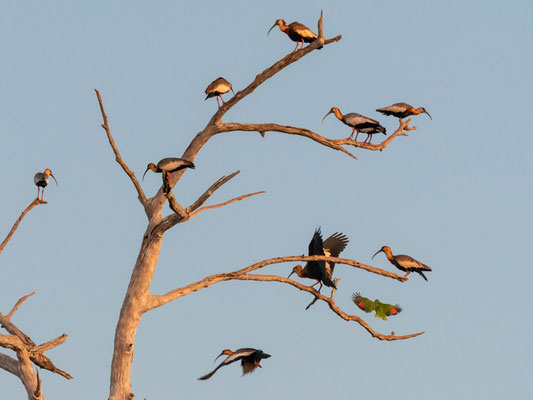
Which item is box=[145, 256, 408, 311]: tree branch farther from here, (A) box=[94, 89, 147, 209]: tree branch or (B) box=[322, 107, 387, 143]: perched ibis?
(B) box=[322, 107, 387, 143]: perched ibis

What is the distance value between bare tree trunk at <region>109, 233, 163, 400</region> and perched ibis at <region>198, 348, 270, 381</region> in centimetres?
128

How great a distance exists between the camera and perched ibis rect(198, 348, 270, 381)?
17531mm

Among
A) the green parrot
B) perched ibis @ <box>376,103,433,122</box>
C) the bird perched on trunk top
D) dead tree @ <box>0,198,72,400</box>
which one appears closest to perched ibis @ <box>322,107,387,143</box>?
perched ibis @ <box>376,103,433,122</box>

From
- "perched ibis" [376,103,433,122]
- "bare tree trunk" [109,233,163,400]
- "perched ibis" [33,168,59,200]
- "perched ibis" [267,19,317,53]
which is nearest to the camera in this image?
"bare tree trunk" [109,233,163,400]

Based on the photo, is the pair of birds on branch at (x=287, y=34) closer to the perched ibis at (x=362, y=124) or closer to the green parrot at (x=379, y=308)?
the perched ibis at (x=362, y=124)

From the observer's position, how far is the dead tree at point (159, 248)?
16.4 meters

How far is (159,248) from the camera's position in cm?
1691

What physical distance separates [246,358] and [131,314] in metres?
2.39

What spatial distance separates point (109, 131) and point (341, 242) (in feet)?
23.5

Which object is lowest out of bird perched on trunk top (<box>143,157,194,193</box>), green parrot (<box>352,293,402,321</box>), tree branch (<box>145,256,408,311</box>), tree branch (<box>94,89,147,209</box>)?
tree branch (<box>145,256,408,311</box>)

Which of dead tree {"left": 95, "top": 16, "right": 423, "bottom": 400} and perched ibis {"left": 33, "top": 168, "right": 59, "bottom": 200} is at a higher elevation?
perched ibis {"left": 33, "top": 168, "right": 59, "bottom": 200}

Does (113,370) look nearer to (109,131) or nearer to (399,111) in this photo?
(109,131)

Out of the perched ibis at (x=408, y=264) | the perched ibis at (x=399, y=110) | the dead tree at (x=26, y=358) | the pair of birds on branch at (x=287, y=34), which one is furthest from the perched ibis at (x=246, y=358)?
the perched ibis at (x=399, y=110)

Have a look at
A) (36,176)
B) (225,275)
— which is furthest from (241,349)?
(36,176)
